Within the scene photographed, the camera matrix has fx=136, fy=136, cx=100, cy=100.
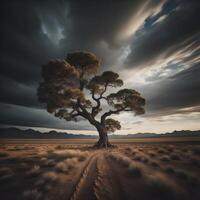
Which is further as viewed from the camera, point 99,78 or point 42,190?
point 99,78

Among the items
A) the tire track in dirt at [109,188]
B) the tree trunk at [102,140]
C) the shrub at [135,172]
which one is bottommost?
the tire track in dirt at [109,188]

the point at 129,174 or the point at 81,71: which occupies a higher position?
the point at 81,71

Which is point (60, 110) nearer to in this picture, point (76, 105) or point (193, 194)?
point (76, 105)

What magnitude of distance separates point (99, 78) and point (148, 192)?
2258 cm

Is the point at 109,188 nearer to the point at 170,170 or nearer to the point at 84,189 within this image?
the point at 84,189

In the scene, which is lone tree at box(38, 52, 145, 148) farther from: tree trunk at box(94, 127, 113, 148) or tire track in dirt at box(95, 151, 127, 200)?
tire track in dirt at box(95, 151, 127, 200)

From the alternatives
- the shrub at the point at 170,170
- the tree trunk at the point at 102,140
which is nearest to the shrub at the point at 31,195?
the shrub at the point at 170,170

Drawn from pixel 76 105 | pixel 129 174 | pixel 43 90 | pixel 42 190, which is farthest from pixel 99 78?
pixel 42 190

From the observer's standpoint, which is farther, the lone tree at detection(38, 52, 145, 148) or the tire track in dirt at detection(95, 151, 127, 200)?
the lone tree at detection(38, 52, 145, 148)

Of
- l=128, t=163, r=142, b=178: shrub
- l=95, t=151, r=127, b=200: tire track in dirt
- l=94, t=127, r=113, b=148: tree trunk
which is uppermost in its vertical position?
l=94, t=127, r=113, b=148: tree trunk

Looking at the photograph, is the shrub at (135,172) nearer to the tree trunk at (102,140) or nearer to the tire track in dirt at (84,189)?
the tire track in dirt at (84,189)

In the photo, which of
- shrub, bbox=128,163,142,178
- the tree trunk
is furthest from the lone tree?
shrub, bbox=128,163,142,178

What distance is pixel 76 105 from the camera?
82.9 ft

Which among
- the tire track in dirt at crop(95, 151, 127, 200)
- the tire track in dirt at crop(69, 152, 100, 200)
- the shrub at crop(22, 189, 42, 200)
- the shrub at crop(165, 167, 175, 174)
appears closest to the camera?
the shrub at crop(22, 189, 42, 200)
